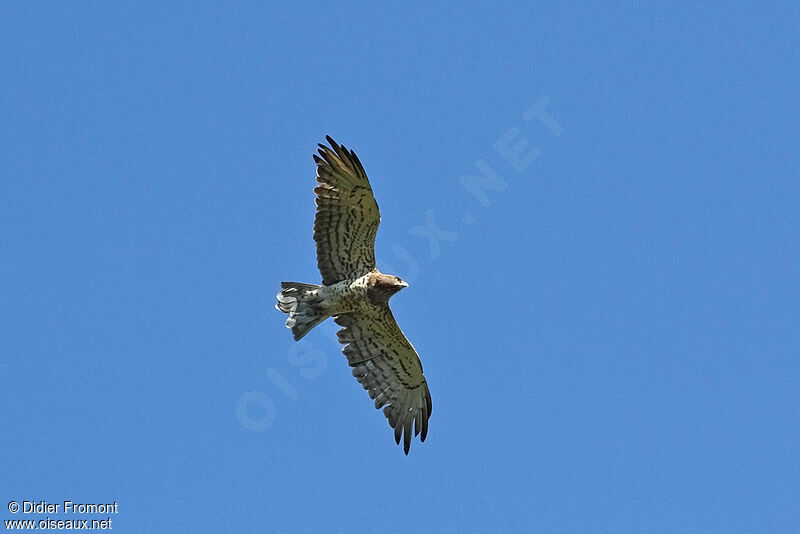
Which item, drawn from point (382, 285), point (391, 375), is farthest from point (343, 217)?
point (391, 375)

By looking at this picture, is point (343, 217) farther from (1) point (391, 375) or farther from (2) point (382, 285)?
(1) point (391, 375)

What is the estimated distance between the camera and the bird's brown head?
667 inches

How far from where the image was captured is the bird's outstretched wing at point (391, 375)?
58.8 ft

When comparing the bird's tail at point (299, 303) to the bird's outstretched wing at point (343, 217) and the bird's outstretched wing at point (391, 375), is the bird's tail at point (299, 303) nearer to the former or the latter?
the bird's outstretched wing at point (343, 217)

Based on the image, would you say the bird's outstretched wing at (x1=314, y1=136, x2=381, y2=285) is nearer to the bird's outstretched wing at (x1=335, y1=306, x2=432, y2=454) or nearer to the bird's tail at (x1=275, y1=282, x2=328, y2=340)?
the bird's tail at (x1=275, y1=282, x2=328, y2=340)

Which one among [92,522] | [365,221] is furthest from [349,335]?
[92,522]

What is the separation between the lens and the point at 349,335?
18.0 metres

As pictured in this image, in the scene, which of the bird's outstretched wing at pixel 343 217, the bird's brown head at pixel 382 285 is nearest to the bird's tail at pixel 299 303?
the bird's outstretched wing at pixel 343 217

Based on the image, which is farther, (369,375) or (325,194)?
(369,375)

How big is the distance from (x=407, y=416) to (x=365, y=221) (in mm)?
3364

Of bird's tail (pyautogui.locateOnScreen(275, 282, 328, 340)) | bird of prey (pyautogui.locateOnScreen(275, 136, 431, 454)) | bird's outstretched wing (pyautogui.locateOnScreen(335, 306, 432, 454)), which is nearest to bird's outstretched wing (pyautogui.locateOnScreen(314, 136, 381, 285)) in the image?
bird of prey (pyautogui.locateOnScreen(275, 136, 431, 454))

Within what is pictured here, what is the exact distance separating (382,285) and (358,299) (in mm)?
453

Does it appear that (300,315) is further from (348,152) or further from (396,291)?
(348,152)

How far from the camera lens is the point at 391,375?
18.1m
